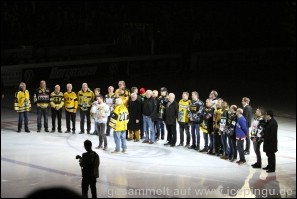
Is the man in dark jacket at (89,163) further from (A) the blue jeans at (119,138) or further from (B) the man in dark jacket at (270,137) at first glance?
(A) the blue jeans at (119,138)

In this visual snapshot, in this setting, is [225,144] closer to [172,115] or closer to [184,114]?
[184,114]

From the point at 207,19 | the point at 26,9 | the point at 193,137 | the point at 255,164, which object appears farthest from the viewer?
the point at 207,19

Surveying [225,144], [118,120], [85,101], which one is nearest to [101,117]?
[118,120]

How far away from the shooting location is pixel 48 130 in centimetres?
1844

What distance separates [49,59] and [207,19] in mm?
17971

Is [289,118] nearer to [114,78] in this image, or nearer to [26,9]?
[114,78]

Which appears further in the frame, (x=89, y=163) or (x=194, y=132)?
(x=194, y=132)

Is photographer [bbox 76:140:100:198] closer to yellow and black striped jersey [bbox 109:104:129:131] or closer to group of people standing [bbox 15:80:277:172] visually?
group of people standing [bbox 15:80:277:172]

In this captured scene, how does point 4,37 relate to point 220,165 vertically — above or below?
above

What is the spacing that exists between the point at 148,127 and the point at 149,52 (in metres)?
22.7

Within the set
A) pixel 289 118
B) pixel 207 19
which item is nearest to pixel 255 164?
pixel 289 118

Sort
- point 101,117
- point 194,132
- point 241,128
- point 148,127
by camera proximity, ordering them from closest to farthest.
→ point 241,128, point 101,117, point 194,132, point 148,127

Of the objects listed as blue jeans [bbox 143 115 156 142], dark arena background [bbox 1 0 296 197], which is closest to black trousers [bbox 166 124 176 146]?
dark arena background [bbox 1 0 296 197]

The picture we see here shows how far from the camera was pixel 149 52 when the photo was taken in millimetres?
39125
